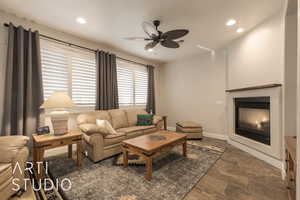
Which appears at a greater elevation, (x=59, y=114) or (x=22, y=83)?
(x=22, y=83)

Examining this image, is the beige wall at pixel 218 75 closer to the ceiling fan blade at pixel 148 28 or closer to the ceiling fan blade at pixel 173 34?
the ceiling fan blade at pixel 173 34

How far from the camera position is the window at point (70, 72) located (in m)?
2.76

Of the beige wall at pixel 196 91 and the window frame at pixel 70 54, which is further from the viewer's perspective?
the beige wall at pixel 196 91

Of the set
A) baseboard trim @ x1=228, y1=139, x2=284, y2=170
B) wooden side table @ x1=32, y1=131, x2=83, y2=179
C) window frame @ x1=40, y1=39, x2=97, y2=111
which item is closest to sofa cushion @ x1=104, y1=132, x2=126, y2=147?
wooden side table @ x1=32, y1=131, x2=83, y2=179

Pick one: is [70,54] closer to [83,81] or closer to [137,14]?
[83,81]

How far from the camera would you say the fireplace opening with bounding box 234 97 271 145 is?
102 inches

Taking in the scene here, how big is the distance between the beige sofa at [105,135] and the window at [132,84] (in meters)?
0.66

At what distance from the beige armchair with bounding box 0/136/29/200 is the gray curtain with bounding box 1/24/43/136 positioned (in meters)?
0.94

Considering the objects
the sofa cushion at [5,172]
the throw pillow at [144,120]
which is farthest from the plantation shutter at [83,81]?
the sofa cushion at [5,172]

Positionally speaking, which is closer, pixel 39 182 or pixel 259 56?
pixel 39 182

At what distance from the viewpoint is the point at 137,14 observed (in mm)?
2330

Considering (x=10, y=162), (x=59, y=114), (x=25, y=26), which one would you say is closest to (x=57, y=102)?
(x=59, y=114)

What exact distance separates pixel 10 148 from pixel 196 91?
15.3 feet

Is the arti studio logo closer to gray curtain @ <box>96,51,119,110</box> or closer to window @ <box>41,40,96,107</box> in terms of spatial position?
window @ <box>41,40,96,107</box>
